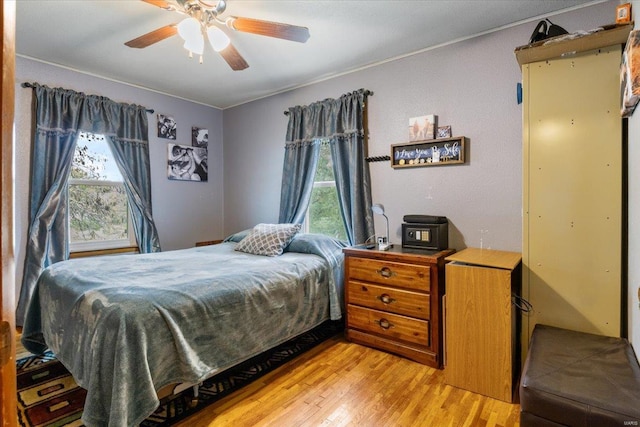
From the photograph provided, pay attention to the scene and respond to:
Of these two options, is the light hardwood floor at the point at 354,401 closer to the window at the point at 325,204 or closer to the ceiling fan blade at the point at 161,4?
the window at the point at 325,204

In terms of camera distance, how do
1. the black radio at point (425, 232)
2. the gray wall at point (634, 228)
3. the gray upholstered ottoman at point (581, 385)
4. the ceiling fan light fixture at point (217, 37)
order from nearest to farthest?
the gray upholstered ottoman at point (581, 385)
the gray wall at point (634, 228)
the ceiling fan light fixture at point (217, 37)
the black radio at point (425, 232)

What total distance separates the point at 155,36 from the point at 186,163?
2194 millimetres

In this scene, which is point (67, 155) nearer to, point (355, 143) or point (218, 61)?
point (218, 61)

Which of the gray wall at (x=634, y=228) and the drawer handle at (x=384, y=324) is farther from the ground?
the gray wall at (x=634, y=228)

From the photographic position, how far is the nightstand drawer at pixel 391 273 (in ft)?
7.56

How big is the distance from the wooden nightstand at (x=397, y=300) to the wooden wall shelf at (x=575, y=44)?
1.37 m

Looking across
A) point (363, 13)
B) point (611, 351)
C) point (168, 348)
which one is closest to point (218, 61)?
point (363, 13)

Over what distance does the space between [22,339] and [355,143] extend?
306 centimetres

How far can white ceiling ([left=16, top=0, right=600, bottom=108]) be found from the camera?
2.18 m

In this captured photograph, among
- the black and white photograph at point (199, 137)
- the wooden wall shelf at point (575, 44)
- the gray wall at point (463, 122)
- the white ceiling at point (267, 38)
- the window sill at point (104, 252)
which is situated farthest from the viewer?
the black and white photograph at point (199, 137)

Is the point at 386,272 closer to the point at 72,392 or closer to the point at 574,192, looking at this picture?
the point at 574,192

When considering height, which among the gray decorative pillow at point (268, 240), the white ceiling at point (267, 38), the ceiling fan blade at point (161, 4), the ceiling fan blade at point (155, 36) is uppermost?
the white ceiling at point (267, 38)

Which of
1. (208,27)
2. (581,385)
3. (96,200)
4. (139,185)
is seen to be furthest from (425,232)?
(96,200)

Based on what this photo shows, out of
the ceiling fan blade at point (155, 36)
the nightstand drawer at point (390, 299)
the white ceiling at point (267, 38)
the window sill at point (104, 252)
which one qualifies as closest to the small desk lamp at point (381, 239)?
the nightstand drawer at point (390, 299)
